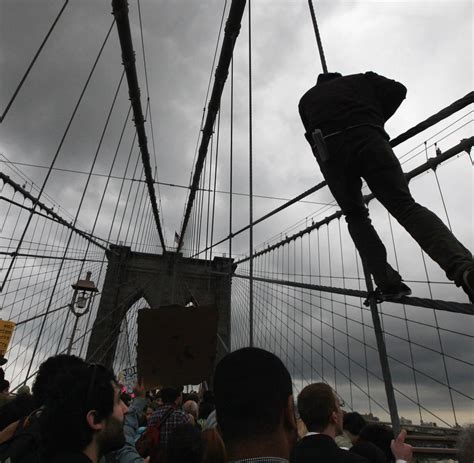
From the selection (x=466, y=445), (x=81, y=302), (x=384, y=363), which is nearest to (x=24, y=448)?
(x=384, y=363)

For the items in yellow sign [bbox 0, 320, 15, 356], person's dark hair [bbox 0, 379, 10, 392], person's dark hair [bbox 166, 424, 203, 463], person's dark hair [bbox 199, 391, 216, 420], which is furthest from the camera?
yellow sign [bbox 0, 320, 15, 356]

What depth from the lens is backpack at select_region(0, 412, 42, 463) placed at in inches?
40.8

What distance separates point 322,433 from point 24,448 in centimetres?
94

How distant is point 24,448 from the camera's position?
106 cm

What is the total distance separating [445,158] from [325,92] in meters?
1.24

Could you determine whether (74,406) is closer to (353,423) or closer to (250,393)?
(250,393)

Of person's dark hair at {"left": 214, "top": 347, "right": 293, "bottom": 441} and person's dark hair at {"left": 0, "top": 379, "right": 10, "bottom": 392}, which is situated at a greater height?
person's dark hair at {"left": 214, "top": 347, "right": 293, "bottom": 441}

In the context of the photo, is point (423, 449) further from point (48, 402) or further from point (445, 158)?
point (48, 402)

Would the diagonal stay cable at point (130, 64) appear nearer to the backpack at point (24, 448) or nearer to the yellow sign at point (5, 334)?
the backpack at point (24, 448)

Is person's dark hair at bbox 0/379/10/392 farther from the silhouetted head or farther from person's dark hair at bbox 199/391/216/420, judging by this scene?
the silhouetted head

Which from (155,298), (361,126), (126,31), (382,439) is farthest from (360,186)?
(155,298)

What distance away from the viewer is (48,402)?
0.96 metres

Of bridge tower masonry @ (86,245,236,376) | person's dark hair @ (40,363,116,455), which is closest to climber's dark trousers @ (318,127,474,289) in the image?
person's dark hair @ (40,363,116,455)

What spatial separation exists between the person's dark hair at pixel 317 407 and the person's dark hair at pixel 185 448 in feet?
1.26
